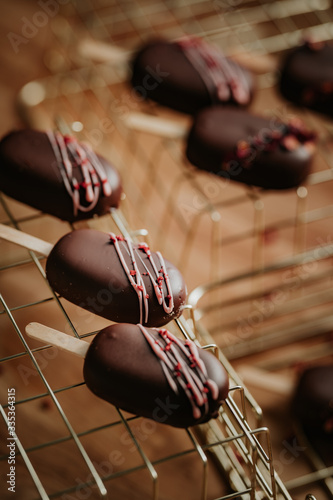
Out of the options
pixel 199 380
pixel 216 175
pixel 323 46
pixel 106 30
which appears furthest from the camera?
pixel 106 30

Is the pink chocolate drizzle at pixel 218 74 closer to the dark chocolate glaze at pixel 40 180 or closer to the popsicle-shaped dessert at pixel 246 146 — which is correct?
the popsicle-shaped dessert at pixel 246 146

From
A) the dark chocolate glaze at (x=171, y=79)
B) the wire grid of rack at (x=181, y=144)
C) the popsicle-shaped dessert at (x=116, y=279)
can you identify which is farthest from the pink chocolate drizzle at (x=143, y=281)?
the dark chocolate glaze at (x=171, y=79)

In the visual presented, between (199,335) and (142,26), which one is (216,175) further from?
(142,26)

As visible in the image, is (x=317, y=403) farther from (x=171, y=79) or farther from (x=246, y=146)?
(x=171, y=79)

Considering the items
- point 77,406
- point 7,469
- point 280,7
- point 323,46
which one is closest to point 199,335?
point 77,406

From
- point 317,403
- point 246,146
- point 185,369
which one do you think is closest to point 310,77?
point 246,146
